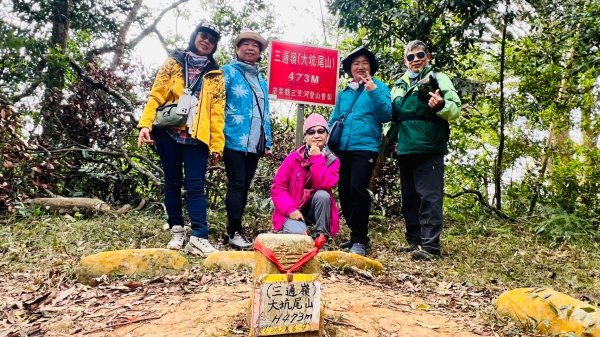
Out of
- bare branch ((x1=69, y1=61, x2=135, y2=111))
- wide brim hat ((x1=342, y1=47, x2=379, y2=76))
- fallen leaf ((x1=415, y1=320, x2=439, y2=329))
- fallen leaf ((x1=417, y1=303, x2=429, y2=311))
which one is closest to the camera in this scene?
fallen leaf ((x1=415, y1=320, x2=439, y2=329))

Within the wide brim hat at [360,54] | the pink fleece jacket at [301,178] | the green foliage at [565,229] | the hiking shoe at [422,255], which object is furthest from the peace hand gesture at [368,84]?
the green foliage at [565,229]

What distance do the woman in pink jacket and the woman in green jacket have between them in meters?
0.75

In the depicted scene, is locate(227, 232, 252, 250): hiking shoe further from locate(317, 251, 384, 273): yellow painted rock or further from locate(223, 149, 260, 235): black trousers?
locate(317, 251, 384, 273): yellow painted rock

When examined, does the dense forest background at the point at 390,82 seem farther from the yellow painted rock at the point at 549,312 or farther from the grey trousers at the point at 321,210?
the yellow painted rock at the point at 549,312

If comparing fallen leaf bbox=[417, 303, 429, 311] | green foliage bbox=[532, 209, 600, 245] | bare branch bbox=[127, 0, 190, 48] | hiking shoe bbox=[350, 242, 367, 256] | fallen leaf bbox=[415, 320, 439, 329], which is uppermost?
bare branch bbox=[127, 0, 190, 48]

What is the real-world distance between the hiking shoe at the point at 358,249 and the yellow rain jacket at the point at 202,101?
4.97 ft

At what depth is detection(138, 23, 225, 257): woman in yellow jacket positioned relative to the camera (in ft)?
12.3

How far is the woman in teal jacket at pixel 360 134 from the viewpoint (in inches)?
160

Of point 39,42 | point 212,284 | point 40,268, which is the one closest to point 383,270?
point 212,284

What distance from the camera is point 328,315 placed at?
2.38 metres

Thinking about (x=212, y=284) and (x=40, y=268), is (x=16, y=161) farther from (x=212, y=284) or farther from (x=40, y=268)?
(x=212, y=284)

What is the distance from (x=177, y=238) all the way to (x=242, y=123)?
118cm

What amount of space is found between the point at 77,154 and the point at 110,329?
462 centimetres

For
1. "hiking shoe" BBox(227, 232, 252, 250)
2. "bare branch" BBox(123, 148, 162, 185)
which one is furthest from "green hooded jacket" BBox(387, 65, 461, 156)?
"bare branch" BBox(123, 148, 162, 185)
